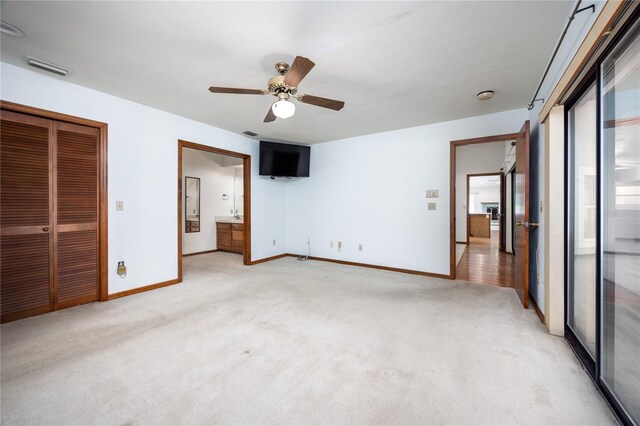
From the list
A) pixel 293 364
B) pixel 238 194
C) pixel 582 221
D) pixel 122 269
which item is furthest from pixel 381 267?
pixel 238 194

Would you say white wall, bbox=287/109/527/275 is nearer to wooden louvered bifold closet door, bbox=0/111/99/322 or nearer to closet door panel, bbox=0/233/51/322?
wooden louvered bifold closet door, bbox=0/111/99/322

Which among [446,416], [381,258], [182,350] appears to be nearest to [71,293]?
[182,350]

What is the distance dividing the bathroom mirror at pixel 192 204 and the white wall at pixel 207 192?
72 millimetres

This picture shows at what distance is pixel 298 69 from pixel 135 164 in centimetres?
261

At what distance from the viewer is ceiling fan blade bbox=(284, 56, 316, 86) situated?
1736mm

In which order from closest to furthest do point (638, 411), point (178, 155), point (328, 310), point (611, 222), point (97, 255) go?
1. point (638, 411)
2. point (611, 222)
3. point (328, 310)
4. point (97, 255)
5. point (178, 155)

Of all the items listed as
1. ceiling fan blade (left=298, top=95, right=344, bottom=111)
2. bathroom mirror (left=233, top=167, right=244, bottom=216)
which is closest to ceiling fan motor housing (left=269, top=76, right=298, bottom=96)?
ceiling fan blade (left=298, top=95, right=344, bottom=111)

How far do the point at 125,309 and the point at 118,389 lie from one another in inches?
58.2

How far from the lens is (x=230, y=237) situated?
20.1 feet

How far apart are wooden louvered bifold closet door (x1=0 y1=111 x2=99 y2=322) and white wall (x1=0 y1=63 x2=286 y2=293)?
0.17m

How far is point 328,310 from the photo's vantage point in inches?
107

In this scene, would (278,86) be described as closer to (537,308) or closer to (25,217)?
(25,217)

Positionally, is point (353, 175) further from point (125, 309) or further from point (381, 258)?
point (125, 309)

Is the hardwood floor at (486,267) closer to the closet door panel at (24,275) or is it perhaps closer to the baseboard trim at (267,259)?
the baseboard trim at (267,259)
